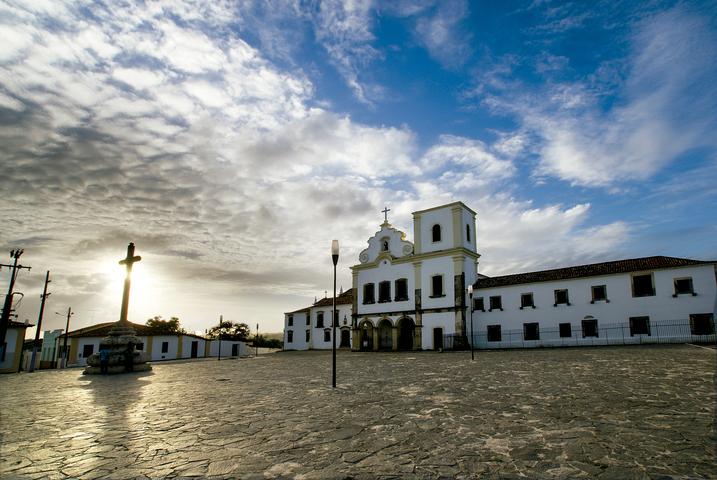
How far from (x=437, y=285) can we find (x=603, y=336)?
1222 centimetres

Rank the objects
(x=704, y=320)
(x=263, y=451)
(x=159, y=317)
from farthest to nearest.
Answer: (x=159, y=317)
(x=704, y=320)
(x=263, y=451)

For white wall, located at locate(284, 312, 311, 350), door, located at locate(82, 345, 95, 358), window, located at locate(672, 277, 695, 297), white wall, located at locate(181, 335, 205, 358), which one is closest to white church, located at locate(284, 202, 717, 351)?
window, located at locate(672, 277, 695, 297)

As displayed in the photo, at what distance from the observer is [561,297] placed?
3059 cm

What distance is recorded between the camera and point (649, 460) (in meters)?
4.41

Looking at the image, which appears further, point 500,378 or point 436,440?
point 500,378

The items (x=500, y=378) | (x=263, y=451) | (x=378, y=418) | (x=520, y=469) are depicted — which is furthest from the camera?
(x=500, y=378)

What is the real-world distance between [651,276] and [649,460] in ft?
92.3

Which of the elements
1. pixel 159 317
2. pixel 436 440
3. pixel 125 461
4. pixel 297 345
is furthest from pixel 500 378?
pixel 159 317

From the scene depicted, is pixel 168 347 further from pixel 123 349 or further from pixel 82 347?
pixel 123 349

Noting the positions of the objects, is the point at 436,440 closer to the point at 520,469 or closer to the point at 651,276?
the point at 520,469

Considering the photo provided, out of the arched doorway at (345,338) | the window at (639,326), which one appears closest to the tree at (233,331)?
the arched doorway at (345,338)

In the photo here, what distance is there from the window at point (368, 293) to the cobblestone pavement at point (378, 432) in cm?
2848

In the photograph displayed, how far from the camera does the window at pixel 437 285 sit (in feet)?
113

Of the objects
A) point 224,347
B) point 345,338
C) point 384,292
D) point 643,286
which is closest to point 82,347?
point 224,347
